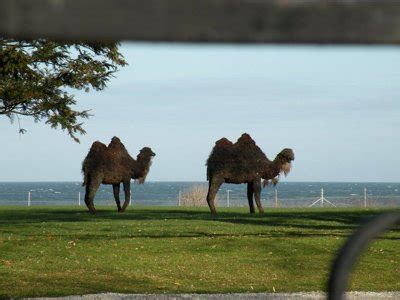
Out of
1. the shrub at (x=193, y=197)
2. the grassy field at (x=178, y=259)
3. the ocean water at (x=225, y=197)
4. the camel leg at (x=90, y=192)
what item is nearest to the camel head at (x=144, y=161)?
the camel leg at (x=90, y=192)

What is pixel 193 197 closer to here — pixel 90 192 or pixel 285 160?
pixel 90 192

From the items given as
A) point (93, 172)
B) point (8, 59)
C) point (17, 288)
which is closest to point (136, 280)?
point (17, 288)

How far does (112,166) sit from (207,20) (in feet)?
92.3

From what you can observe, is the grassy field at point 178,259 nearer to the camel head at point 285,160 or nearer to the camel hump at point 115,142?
the camel head at point 285,160

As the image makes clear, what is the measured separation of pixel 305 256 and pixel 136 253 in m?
2.77

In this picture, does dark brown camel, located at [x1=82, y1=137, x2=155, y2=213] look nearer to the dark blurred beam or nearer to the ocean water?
the ocean water

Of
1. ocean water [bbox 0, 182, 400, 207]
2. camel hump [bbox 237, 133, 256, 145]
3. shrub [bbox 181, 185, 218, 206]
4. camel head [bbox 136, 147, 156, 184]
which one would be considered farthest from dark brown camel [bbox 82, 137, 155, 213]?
shrub [bbox 181, 185, 218, 206]

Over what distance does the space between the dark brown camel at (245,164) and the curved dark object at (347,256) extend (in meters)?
26.5

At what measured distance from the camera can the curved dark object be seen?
221 cm

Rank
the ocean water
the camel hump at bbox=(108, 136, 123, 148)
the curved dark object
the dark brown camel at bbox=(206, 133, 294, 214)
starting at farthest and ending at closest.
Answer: the ocean water → the camel hump at bbox=(108, 136, 123, 148) → the dark brown camel at bbox=(206, 133, 294, 214) → the curved dark object

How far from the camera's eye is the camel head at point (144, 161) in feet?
100

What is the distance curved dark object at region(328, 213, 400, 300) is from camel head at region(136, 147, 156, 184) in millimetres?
28241

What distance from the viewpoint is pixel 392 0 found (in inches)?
85.6

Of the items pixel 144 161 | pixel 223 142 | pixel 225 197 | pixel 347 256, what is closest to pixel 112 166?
pixel 144 161
